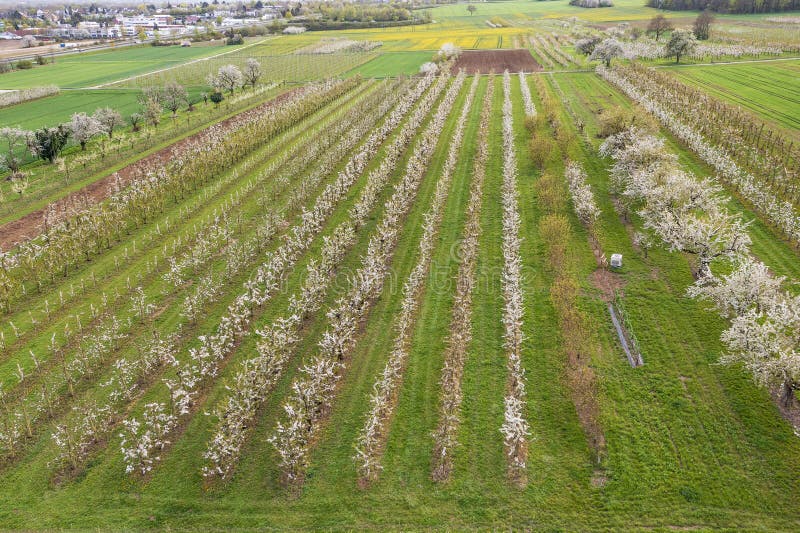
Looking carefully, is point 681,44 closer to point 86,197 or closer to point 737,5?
point 737,5

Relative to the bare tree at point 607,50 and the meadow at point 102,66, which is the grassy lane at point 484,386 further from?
the meadow at point 102,66

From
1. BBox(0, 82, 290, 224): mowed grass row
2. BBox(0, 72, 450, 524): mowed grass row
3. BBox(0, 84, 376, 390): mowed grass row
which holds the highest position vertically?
BBox(0, 82, 290, 224): mowed grass row

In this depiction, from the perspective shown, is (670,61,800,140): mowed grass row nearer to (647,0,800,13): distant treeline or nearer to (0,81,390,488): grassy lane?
(0,81,390,488): grassy lane

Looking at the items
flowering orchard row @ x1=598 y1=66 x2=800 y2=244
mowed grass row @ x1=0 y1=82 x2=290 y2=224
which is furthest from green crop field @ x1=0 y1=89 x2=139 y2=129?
flowering orchard row @ x1=598 y1=66 x2=800 y2=244

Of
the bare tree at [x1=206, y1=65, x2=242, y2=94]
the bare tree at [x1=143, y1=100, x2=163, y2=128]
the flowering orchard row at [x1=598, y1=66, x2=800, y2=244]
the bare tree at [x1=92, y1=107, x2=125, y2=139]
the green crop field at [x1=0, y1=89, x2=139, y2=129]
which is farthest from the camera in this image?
the bare tree at [x1=206, y1=65, x2=242, y2=94]

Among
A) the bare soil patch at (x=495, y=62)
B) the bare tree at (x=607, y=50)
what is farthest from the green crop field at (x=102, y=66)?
the bare tree at (x=607, y=50)

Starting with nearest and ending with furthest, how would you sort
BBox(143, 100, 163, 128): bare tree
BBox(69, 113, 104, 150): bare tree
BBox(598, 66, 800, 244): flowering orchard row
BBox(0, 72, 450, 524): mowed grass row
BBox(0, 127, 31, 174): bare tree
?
BBox(0, 72, 450, 524): mowed grass row < BBox(598, 66, 800, 244): flowering orchard row < BBox(0, 127, 31, 174): bare tree < BBox(69, 113, 104, 150): bare tree < BBox(143, 100, 163, 128): bare tree
